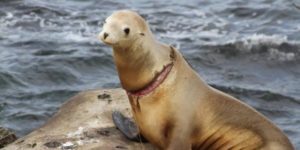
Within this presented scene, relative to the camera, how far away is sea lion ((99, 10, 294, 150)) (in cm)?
635

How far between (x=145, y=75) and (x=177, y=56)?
0.38 metres

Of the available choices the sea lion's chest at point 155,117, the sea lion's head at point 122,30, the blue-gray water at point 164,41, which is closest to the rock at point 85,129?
the sea lion's chest at point 155,117

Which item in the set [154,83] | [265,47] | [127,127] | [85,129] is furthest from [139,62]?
[265,47]

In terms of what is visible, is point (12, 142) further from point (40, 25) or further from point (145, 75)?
point (40, 25)

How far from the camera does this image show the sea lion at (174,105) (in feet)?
20.8

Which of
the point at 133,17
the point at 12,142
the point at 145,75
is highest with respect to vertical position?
the point at 133,17

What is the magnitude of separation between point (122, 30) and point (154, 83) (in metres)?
0.61

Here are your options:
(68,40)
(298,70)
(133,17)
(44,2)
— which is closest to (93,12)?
(44,2)

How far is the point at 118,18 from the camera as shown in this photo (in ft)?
20.4

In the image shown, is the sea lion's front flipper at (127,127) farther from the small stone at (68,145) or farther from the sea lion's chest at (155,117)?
the small stone at (68,145)

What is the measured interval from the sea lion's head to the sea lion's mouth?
0.38 meters

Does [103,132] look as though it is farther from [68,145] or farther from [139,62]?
[139,62]

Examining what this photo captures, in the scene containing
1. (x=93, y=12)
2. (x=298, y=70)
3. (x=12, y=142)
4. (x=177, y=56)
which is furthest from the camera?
(x=93, y=12)

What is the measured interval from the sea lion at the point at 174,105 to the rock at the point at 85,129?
13.4 inches
